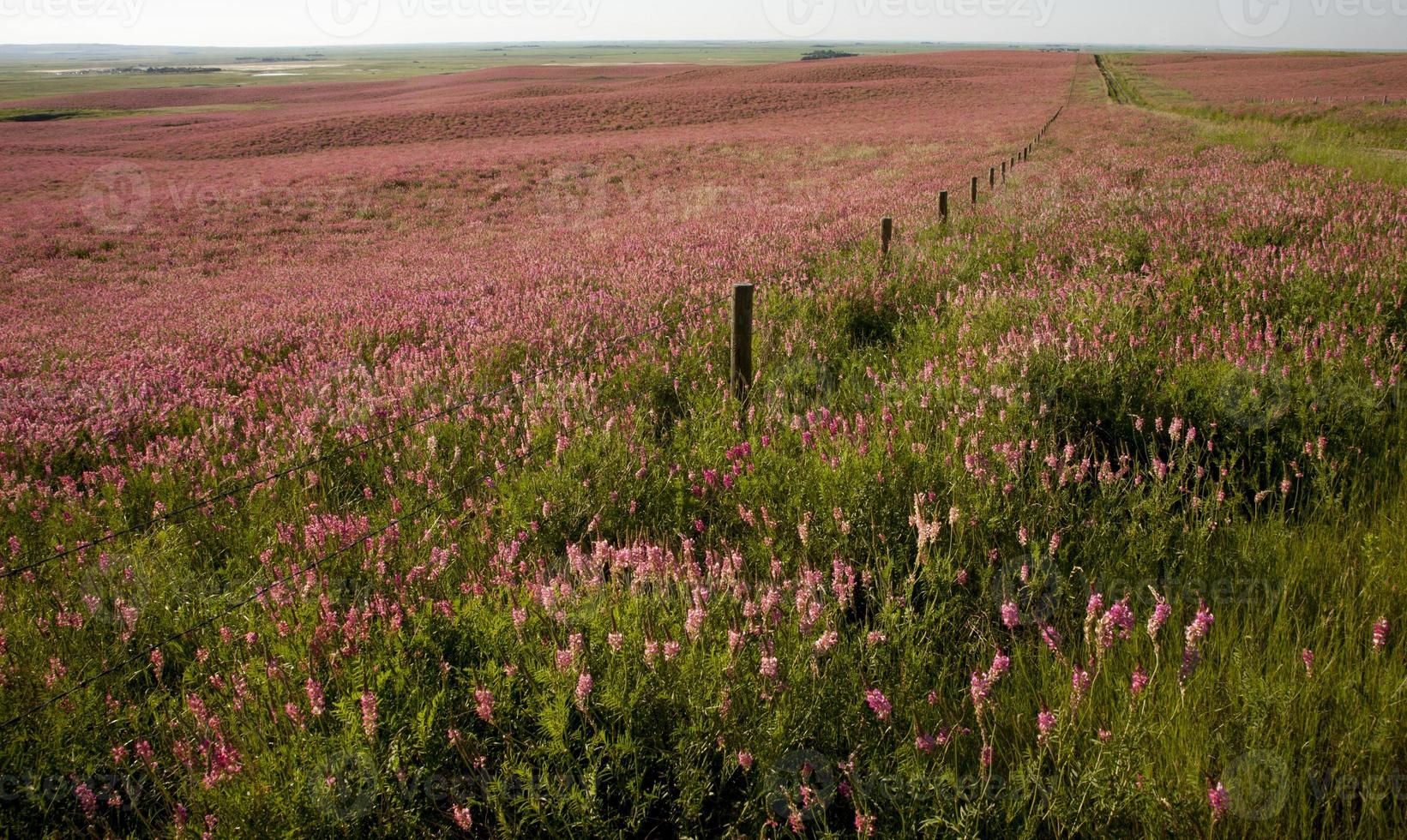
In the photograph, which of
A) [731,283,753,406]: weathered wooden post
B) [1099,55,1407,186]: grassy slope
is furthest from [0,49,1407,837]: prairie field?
[1099,55,1407,186]: grassy slope

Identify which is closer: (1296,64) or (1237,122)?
(1237,122)

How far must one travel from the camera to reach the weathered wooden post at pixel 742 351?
5.03m

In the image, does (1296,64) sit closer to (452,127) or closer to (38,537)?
(452,127)

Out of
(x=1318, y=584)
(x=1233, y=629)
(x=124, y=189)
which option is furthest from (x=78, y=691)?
(x=124, y=189)

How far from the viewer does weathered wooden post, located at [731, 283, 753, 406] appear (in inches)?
198

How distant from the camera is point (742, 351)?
5141mm

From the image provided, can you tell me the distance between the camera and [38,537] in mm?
4234

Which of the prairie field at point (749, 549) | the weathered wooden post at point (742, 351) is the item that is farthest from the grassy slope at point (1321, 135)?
the weathered wooden post at point (742, 351)

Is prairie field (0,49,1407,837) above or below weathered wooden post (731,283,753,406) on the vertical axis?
below

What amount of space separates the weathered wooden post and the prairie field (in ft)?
0.24

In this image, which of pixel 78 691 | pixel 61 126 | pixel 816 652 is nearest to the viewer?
pixel 816 652

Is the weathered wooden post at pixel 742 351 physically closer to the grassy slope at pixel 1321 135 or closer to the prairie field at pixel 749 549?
the prairie field at pixel 749 549

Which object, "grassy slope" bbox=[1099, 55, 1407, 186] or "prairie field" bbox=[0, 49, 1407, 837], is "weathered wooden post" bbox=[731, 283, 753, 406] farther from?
"grassy slope" bbox=[1099, 55, 1407, 186]

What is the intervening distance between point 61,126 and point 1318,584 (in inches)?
2794
